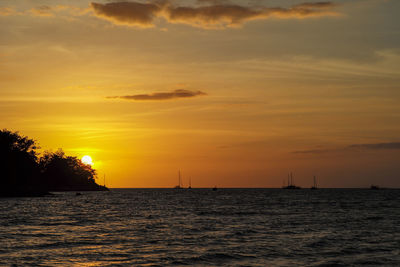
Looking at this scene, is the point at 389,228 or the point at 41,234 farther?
the point at 389,228

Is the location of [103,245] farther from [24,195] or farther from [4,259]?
[24,195]

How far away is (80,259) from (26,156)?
169966 millimetres

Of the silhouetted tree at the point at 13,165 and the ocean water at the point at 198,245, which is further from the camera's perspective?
the silhouetted tree at the point at 13,165

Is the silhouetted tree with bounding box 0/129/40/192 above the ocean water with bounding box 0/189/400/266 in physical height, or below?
above

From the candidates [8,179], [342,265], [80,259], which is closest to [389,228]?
[342,265]

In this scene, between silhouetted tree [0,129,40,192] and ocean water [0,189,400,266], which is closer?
ocean water [0,189,400,266]

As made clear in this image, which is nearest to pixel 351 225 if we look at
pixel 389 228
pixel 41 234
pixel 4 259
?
pixel 389 228

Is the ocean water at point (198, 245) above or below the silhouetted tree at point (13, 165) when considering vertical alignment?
below

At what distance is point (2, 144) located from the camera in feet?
601

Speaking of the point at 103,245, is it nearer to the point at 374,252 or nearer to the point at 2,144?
the point at 374,252

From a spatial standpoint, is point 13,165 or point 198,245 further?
point 13,165

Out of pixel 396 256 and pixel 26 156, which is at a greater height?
pixel 26 156

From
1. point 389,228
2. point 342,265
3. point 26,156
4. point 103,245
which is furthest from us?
point 26,156

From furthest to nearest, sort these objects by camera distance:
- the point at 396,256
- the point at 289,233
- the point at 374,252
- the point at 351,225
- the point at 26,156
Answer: the point at 26,156
the point at 351,225
the point at 289,233
the point at 374,252
the point at 396,256
